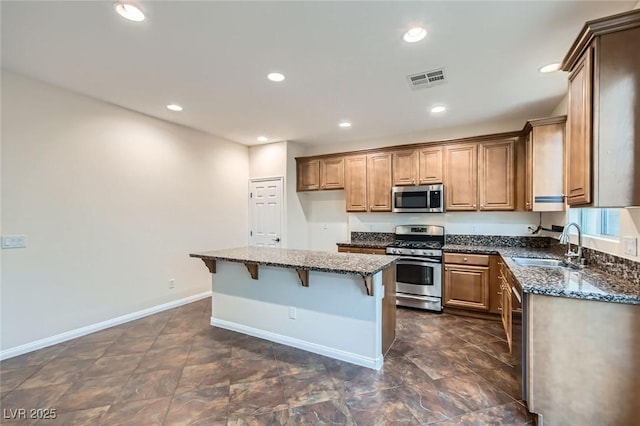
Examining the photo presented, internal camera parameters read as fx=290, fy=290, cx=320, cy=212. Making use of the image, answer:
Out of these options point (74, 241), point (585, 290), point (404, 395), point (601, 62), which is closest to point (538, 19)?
point (601, 62)

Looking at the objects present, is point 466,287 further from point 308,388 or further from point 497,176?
point 308,388

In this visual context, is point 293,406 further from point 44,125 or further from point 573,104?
point 44,125

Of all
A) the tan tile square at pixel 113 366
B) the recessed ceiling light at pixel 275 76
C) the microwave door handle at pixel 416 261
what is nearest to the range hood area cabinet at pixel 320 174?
the microwave door handle at pixel 416 261

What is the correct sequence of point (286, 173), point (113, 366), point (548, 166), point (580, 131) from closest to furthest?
1. point (580, 131)
2. point (113, 366)
3. point (548, 166)
4. point (286, 173)

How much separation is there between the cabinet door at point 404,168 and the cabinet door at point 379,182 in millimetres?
112

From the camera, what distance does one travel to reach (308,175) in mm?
5391

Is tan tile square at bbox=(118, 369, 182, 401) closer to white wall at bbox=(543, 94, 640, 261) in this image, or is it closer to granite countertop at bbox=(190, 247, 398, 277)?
granite countertop at bbox=(190, 247, 398, 277)

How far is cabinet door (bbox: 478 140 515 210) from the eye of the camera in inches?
154

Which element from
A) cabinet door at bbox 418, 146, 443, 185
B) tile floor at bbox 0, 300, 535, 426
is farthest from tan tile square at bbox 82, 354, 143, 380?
cabinet door at bbox 418, 146, 443, 185

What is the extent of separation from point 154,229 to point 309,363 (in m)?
2.87

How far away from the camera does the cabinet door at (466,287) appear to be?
373 centimetres

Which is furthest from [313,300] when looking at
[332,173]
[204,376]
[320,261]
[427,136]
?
[427,136]

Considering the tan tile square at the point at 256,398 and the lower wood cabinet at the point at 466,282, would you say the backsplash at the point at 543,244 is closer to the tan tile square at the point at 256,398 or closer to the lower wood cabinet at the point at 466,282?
the lower wood cabinet at the point at 466,282

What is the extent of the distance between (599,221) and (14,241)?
558 cm
